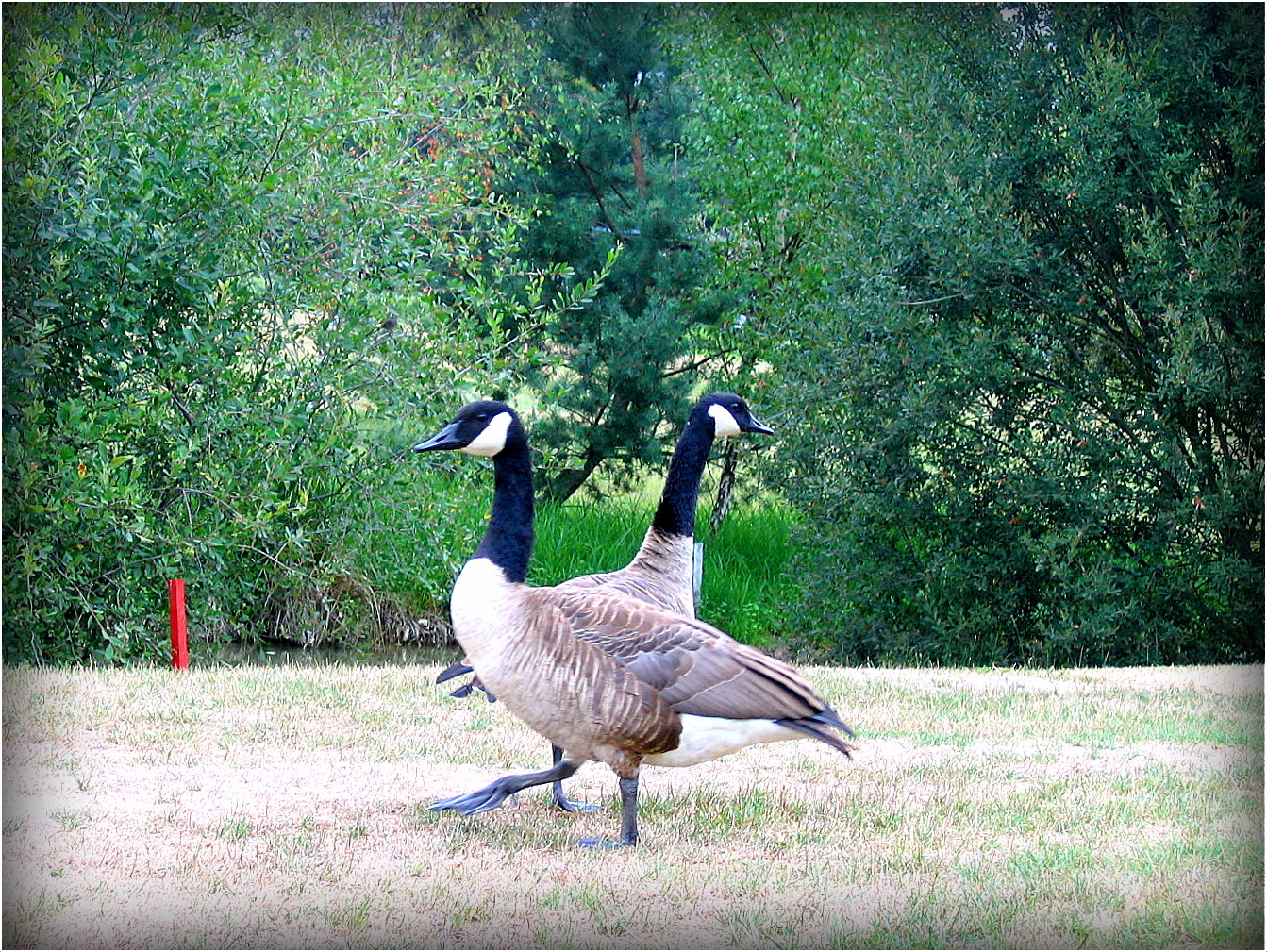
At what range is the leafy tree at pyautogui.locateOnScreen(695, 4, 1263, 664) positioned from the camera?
1148 cm

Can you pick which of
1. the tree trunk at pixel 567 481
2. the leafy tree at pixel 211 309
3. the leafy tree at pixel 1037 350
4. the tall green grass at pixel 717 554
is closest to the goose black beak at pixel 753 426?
the leafy tree at pixel 211 309

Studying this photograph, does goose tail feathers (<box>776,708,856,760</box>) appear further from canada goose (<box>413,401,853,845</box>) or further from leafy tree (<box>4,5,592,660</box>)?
leafy tree (<box>4,5,592,660</box>)

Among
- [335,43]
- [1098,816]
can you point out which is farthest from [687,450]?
[335,43]

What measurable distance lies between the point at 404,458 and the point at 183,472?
1.81 metres

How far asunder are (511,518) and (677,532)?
142cm

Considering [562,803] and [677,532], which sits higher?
[677,532]

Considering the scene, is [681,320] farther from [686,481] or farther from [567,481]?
[686,481]

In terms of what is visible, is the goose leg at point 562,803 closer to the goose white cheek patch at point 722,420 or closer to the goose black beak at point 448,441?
the goose black beak at point 448,441

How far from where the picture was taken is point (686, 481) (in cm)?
623

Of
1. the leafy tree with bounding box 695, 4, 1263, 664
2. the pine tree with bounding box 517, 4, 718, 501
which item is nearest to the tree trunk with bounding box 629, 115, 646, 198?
the pine tree with bounding box 517, 4, 718, 501

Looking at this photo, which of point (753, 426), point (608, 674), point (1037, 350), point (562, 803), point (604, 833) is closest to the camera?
point (608, 674)

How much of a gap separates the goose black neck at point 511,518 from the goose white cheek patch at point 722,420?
165cm

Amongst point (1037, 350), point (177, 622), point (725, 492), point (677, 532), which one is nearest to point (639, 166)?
point (725, 492)

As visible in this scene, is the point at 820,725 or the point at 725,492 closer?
the point at 820,725
